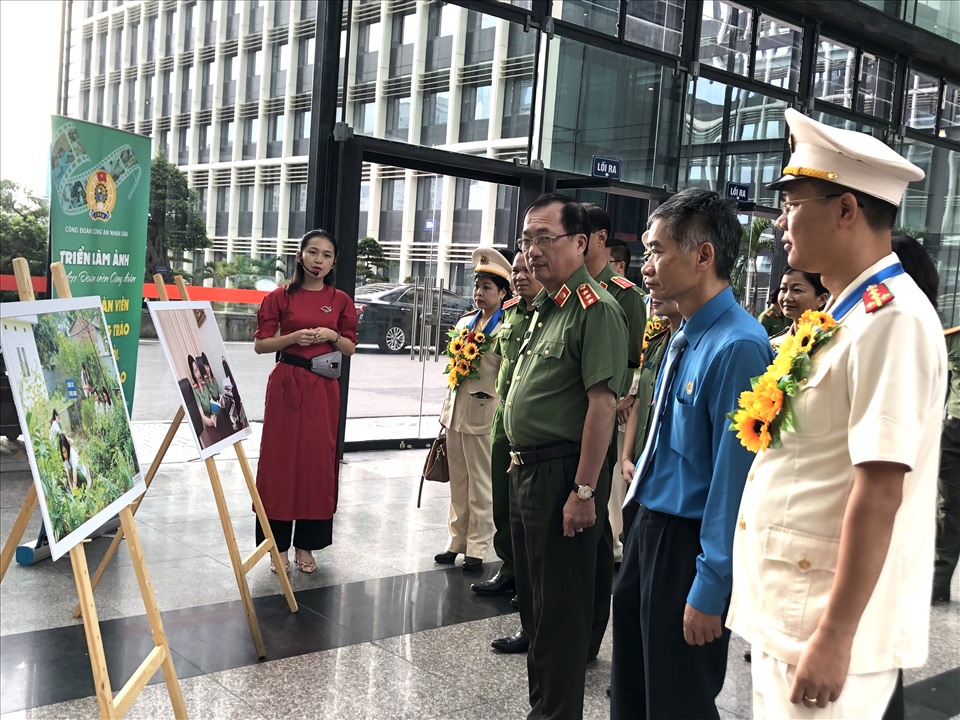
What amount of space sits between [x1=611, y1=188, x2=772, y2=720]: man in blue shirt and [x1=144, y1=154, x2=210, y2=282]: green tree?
4885mm

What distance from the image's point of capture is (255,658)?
333cm

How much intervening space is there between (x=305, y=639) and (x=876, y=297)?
275 cm

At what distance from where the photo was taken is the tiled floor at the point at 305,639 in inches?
118

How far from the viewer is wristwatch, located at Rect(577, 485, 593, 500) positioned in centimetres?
267

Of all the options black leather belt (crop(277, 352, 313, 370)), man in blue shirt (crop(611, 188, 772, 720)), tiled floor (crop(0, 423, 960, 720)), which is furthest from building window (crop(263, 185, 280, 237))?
man in blue shirt (crop(611, 188, 772, 720))

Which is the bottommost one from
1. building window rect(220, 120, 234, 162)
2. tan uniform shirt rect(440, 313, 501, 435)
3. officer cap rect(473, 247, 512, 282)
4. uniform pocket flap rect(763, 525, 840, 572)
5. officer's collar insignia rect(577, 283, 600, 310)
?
tan uniform shirt rect(440, 313, 501, 435)

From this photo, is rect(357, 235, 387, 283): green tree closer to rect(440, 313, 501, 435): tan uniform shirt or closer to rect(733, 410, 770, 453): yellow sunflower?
rect(440, 313, 501, 435): tan uniform shirt

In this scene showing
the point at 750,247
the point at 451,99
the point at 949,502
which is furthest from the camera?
the point at 750,247

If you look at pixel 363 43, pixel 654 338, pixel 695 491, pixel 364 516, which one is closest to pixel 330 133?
pixel 363 43

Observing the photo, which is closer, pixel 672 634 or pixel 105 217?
pixel 672 634

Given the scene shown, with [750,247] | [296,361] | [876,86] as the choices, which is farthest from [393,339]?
[876,86]

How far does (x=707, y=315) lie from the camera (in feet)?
6.98

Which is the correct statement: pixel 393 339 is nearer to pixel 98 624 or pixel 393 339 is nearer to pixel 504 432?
pixel 504 432

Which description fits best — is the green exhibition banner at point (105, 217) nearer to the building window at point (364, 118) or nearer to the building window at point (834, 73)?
the building window at point (364, 118)
